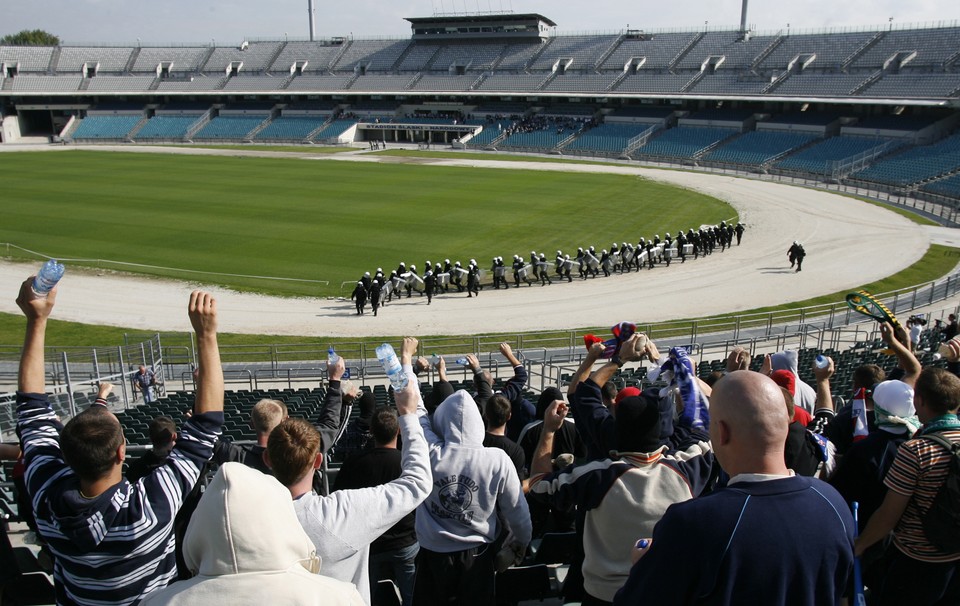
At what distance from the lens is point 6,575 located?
4.23m

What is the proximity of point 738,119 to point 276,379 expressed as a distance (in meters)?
59.3

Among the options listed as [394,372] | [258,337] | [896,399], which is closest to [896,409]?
[896,399]

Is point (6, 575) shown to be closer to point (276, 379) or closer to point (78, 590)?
point (78, 590)

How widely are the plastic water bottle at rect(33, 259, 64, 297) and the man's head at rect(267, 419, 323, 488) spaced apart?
60.1 inches

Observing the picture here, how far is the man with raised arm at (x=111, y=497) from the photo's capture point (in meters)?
3.40

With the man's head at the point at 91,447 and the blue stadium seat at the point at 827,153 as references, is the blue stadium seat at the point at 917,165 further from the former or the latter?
the man's head at the point at 91,447

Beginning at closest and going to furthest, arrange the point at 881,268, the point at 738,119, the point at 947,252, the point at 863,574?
1. the point at 863,574
2. the point at 881,268
3. the point at 947,252
4. the point at 738,119

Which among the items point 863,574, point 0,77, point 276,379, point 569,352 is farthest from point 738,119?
point 0,77

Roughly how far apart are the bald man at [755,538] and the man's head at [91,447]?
242cm

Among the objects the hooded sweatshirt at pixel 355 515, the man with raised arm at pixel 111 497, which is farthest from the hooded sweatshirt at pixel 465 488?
the man with raised arm at pixel 111 497

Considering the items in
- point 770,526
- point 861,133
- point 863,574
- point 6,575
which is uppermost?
point 861,133

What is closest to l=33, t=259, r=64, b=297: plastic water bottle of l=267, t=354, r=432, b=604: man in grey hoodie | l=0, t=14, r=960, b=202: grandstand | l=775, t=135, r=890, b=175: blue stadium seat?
l=267, t=354, r=432, b=604: man in grey hoodie

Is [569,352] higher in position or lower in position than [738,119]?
lower

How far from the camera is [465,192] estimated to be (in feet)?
150
